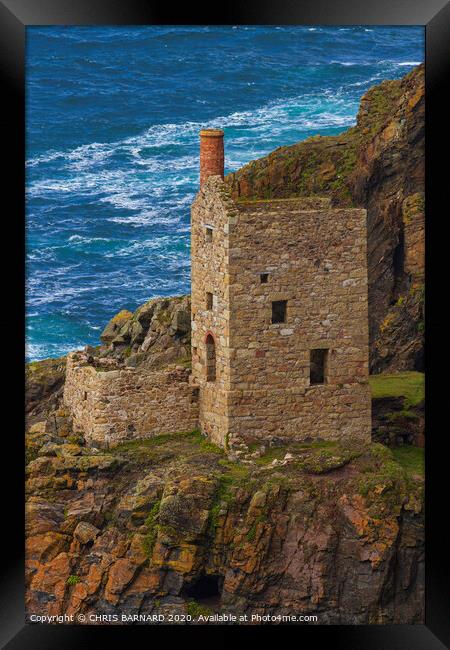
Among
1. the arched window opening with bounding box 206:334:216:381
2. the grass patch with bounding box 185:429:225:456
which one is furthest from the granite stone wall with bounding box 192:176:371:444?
the grass patch with bounding box 185:429:225:456

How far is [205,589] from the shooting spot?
268 ft

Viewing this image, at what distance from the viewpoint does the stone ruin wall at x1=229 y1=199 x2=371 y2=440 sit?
83188 mm

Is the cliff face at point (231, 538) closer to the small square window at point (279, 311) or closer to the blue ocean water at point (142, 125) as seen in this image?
the small square window at point (279, 311)

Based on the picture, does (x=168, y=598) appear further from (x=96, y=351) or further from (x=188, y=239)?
(x=188, y=239)

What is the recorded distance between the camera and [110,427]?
279ft

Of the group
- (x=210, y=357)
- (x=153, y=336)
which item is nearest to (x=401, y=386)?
(x=153, y=336)

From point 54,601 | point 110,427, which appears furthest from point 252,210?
point 54,601

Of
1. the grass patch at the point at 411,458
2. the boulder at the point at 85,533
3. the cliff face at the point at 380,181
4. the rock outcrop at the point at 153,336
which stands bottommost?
the boulder at the point at 85,533

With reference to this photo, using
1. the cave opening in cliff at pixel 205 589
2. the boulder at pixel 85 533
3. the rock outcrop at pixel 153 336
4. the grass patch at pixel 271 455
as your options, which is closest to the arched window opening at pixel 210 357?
the rock outcrop at pixel 153 336

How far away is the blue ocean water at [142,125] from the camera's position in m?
97.9

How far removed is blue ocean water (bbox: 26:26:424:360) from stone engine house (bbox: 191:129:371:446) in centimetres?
1276

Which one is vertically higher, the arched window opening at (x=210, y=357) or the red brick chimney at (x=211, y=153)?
the red brick chimney at (x=211, y=153)

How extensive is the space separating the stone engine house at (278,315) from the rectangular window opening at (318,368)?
0.03 metres

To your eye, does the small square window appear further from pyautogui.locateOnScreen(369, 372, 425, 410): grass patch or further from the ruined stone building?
pyautogui.locateOnScreen(369, 372, 425, 410): grass patch
